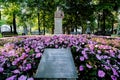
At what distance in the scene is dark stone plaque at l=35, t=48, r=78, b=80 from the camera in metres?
4.33

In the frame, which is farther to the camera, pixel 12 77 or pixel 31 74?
pixel 31 74

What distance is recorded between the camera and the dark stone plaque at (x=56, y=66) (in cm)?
433

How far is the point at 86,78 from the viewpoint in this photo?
4.77 m

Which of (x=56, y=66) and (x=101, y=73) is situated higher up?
(x=56, y=66)

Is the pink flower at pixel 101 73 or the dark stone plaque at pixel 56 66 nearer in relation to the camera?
the dark stone plaque at pixel 56 66

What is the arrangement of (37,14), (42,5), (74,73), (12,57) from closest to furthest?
(74,73)
(12,57)
(42,5)
(37,14)

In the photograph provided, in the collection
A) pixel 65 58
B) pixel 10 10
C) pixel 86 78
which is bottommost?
pixel 86 78

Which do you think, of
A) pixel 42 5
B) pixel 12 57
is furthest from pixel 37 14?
pixel 12 57

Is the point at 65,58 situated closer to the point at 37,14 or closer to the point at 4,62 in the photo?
the point at 4,62

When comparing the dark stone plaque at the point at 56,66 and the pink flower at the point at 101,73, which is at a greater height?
the dark stone plaque at the point at 56,66

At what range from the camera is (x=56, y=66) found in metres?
4.71

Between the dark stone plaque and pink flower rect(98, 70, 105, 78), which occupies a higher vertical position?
the dark stone plaque

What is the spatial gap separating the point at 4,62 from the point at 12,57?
0.41 meters

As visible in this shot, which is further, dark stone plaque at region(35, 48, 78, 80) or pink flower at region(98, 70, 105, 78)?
pink flower at region(98, 70, 105, 78)
